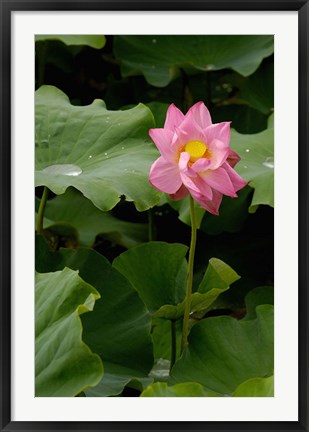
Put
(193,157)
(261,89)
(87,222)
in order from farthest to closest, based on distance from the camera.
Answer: (261,89) → (87,222) → (193,157)

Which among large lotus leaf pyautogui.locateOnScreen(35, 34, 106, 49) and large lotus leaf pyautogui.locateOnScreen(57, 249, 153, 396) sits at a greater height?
large lotus leaf pyautogui.locateOnScreen(35, 34, 106, 49)

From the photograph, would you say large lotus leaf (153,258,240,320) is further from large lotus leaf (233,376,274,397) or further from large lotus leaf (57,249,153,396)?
large lotus leaf (233,376,274,397)

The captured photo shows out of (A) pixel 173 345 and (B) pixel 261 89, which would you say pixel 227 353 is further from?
(B) pixel 261 89

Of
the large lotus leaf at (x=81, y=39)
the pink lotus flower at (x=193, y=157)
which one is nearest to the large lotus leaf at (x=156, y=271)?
the pink lotus flower at (x=193, y=157)

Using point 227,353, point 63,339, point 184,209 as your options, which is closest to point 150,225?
point 184,209

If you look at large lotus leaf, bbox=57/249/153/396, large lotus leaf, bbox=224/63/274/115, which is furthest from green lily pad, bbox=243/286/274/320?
large lotus leaf, bbox=224/63/274/115

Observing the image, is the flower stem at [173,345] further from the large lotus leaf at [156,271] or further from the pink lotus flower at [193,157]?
the pink lotus flower at [193,157]

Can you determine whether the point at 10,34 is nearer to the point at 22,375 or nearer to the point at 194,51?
the point at 22,375
